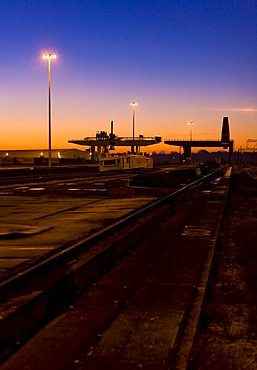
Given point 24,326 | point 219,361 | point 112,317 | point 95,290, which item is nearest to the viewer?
point 219,361

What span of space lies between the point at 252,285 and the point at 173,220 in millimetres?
9114

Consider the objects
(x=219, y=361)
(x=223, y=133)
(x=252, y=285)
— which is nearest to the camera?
(x=219, y=361)

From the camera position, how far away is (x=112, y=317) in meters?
6.70

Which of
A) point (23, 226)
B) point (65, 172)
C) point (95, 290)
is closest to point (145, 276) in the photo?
point (95, 290)

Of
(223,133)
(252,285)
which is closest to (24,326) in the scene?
(252,285)

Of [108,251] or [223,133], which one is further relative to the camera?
[223,133]

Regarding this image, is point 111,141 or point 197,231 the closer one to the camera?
point 197,231

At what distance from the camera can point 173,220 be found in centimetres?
1791

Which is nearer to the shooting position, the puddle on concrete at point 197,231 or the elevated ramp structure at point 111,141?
the puddle on concrete at point 197,231

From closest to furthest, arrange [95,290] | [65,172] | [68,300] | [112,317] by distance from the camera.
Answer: [112,317] → [68,300] → [95,290] → [65,172]

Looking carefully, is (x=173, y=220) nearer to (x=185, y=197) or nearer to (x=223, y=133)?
(x=185, y=197)

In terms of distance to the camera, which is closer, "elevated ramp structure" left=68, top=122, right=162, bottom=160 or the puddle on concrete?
the puddle on concrete

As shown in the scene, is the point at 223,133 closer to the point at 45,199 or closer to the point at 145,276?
the point at 45,199

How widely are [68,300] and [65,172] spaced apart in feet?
179
